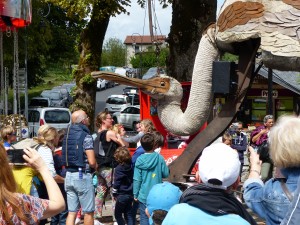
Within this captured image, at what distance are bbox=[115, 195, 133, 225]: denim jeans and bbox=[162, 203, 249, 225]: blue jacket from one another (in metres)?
5.02

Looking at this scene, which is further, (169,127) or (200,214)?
(169,127)

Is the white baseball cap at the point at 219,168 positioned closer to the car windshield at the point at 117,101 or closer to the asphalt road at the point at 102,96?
the car windshield at the point at 117,101

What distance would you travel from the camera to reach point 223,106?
24.0 feet

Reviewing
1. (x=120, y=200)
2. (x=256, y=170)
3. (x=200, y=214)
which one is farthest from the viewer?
(x=120, y=200)

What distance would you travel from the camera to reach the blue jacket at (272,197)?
3547 mm

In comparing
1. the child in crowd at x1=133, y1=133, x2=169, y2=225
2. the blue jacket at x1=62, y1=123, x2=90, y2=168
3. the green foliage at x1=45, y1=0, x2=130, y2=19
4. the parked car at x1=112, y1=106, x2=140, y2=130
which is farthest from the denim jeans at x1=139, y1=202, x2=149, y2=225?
the parked car at x1=112, y1=106, x2=140, y2=130

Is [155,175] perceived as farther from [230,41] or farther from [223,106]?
[230,41]

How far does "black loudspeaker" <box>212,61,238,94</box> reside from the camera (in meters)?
6.98

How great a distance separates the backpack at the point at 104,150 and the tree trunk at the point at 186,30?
179 inches

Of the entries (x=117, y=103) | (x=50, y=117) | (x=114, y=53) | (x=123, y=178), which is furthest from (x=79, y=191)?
(x=114, y=53)

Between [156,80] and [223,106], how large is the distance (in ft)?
2.93

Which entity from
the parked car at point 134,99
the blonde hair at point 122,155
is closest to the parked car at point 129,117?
the parked car at point 134,99

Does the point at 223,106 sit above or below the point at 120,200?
above

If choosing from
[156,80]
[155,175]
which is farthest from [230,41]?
[155,175]
